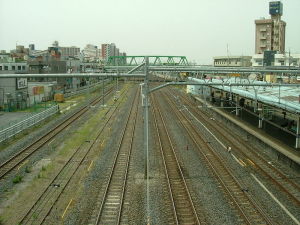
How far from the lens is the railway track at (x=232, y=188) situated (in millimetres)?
11047

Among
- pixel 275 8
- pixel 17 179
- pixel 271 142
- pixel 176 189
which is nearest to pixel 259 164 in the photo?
pixel 271 142

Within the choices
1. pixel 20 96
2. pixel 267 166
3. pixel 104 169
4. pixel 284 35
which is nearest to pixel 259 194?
pixel 267 166

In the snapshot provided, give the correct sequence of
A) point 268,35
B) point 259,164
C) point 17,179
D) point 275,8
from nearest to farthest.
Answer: point 17,179
point 259,164
point 268,35
point 275,8

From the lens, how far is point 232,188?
13641 millimetres

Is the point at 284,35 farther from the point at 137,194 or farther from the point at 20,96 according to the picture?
the point at 137,194

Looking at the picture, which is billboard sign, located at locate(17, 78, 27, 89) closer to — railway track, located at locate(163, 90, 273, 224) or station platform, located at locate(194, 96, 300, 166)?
railway track, located at locate(163, 90, 273, 224)

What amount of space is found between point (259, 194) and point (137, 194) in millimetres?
4530

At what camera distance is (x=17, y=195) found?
13.1 meters

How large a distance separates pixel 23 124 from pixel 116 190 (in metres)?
14.2

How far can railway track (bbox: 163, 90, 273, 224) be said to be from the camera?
36.2ft

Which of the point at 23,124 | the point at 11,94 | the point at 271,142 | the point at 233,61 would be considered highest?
the point at 233,61

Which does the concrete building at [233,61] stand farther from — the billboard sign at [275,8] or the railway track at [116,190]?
the railway track at [116,190]

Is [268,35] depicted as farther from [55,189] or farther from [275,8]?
[55,189]

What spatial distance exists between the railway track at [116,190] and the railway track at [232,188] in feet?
12.9
